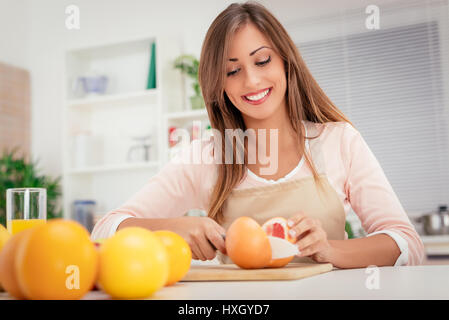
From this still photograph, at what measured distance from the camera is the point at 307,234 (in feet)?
2.51

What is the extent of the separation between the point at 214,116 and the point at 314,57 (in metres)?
2.26

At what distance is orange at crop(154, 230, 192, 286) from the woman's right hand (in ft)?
0.56

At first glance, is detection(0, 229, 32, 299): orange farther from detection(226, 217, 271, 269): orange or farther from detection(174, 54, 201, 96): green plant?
detection(174, 54, 201, 96): green plant

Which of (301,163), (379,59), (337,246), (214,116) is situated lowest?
(337,246)

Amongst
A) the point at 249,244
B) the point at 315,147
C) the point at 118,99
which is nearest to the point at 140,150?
the point at 118,99

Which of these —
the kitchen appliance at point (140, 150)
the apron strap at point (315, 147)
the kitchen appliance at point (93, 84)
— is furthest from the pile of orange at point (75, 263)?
the kitchen appliance at point (93, 84)

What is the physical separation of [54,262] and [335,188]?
848 mm

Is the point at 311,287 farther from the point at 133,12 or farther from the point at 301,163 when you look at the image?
the point at 133,12

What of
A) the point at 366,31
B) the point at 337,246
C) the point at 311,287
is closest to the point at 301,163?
the point at 337,246

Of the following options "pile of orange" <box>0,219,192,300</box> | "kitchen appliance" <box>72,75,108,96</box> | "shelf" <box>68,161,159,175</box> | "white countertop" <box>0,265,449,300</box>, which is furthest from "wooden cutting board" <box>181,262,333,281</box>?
"kitchen appliance" <box>72,75,108,96</box>

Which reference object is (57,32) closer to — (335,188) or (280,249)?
(335,188)

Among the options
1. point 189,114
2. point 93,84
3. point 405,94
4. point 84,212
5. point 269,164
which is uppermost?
point 93,84
